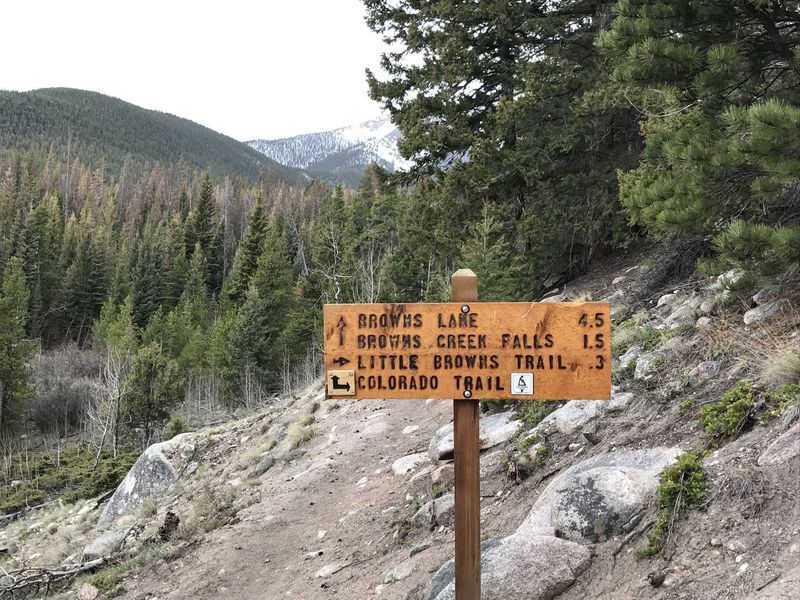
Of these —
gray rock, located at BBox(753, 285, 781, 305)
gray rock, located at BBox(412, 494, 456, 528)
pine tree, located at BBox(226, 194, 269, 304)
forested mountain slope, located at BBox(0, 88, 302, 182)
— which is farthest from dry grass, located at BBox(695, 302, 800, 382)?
forested mountain slope, located at BBox(0, 88, 302, 182)

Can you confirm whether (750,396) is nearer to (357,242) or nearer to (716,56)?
(716,56)

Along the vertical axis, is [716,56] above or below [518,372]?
above

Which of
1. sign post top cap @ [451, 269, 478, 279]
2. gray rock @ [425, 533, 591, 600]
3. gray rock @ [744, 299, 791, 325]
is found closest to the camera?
sign post top cap @ [451, 269, 478, 279]

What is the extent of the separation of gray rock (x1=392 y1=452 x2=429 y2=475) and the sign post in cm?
445

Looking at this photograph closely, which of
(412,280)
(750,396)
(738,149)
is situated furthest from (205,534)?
(412,280)

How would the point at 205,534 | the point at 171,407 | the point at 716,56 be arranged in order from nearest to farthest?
the point at 716,56 < the point at 205,534 < the point at 171,407

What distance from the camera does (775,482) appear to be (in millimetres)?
3406

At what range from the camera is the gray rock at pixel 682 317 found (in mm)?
6589

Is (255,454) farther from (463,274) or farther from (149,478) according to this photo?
(463,274)

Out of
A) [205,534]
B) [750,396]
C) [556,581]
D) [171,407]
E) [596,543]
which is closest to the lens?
[556,581]

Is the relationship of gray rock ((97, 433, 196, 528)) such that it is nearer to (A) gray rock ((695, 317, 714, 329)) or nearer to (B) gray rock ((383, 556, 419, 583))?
(B) gray rock ((383, 556, 419, 583))

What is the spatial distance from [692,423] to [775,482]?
3.86 ft

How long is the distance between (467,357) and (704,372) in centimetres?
310

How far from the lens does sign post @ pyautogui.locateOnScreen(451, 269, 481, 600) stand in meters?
3.11
